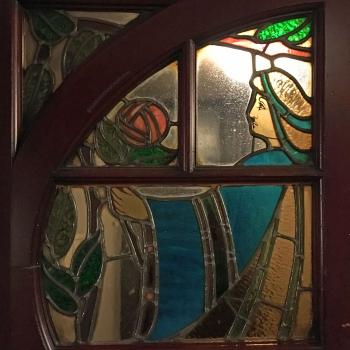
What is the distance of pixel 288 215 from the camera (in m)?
1.10

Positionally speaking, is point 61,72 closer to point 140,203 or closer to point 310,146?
point 140,203

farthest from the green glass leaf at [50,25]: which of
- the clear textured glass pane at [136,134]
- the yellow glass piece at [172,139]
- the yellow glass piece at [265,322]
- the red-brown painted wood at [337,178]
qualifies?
the yellow glass piece at [265,322]

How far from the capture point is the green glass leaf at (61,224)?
108 centimetres

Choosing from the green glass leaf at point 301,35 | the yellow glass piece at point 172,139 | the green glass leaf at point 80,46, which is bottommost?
the yellow glass piece at point 172,139

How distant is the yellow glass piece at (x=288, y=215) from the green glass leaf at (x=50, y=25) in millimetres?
548

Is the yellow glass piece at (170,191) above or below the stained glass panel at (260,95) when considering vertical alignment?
below

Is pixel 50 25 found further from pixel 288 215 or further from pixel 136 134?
pixel 288 215

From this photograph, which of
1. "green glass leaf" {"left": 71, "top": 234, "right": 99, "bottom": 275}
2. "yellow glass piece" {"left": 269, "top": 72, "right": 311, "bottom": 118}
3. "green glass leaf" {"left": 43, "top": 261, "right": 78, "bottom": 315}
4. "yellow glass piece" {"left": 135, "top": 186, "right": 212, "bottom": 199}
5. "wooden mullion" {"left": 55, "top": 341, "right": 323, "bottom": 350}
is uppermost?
"yellow glass piece" {"left": 269, "top": 72, "right": 311, "bottom": 118}

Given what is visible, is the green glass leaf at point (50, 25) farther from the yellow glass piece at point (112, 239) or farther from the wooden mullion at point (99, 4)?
the yellow glass piece at point (112, 239)

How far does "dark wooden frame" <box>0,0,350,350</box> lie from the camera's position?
3.45ft

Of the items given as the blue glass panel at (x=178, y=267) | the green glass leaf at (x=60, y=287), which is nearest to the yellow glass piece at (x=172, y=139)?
the blue glass panel at (x=178, y=267)

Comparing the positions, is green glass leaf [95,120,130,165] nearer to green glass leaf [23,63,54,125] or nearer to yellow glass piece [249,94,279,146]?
green glass leaf [23,63,54,125]

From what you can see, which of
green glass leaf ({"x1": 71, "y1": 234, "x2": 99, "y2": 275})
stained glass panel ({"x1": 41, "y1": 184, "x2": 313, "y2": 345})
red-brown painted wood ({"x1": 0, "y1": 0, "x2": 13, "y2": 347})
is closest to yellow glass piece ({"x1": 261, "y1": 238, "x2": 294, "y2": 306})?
stained glass panel ({"x1": 41, "y1": 184, "x2": 313, "y2": 345})

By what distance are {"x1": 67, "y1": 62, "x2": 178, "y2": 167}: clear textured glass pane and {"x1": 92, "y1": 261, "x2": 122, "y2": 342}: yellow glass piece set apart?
8.7 inches
